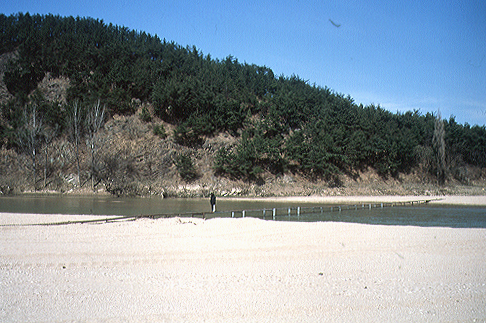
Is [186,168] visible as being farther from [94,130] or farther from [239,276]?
[239,276]

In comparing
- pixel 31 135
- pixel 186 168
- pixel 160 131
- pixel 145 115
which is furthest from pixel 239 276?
pixel 31 135

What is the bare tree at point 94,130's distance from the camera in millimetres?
44531

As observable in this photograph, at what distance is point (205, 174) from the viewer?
152ft

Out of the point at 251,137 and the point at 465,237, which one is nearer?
the point at 465,237

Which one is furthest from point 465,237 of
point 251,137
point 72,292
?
point 251,137

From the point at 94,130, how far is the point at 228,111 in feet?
58.6

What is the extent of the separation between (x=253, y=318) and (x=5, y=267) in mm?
6688

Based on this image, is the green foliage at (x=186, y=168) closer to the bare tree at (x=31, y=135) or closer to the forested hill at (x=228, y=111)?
the forested hill at (x=228, y=111)

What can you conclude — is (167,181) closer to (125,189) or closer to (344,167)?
(125,189)

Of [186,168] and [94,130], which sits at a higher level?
[94,130]

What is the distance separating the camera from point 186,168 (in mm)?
44406

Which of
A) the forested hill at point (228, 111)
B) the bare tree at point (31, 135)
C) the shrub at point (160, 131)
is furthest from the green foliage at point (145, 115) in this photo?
the bare tree at point (31, 135)

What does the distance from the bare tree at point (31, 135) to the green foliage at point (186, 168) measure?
17790 mm

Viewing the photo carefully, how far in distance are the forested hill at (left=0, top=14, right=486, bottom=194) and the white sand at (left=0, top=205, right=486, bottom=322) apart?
30.9 meters
